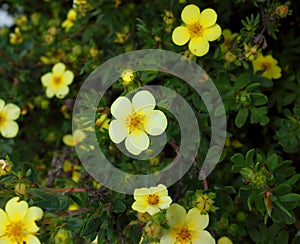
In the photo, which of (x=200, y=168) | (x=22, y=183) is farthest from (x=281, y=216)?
(x=22, y=183)

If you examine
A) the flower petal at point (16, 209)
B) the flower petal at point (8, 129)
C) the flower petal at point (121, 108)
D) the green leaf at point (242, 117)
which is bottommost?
the flower petal at point (8, 129)

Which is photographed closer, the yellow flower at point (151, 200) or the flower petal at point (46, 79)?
the yellow flower at point (151, 200)

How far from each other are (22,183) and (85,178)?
280 millimetres

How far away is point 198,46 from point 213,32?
55 mm

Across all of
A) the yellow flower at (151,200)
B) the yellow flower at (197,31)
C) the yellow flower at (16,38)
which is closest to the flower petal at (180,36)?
the yellow flower at (197,31)

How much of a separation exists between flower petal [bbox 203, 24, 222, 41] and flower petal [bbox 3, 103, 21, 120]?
643 millimetres

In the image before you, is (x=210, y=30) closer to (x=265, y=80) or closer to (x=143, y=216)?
(x=265, y=80)

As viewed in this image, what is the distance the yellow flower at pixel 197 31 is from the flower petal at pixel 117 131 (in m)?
0.29

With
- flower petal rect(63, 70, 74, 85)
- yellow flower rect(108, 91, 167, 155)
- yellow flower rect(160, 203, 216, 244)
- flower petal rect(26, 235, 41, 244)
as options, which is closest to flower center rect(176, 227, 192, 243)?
yellow flower rect(160, 203, 216, 244)

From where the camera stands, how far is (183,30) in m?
1.40

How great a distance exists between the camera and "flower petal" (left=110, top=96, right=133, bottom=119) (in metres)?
1.22

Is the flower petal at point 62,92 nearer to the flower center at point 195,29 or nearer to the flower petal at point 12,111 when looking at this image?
the flower petal at point 12,111

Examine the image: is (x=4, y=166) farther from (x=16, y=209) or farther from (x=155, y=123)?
(x=155, y=123)

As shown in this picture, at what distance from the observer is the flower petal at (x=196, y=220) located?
1.18 m
